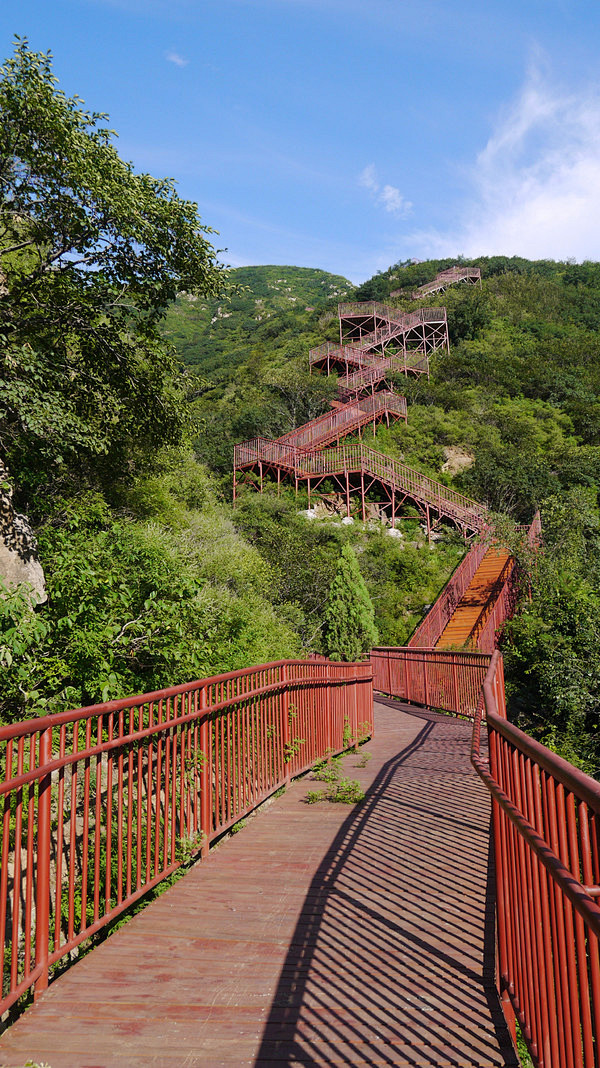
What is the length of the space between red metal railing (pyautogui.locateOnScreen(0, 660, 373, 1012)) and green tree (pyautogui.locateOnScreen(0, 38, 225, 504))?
15.0 ft

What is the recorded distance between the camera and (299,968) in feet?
11.1

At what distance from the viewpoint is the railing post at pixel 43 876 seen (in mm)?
3113

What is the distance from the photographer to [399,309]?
186 ft

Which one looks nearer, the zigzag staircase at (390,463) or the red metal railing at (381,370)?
the zigzag staircase at (390,463)

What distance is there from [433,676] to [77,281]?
11.6m

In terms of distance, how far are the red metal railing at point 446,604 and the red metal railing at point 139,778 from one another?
431 inches

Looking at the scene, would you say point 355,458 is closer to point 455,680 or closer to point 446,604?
point 446,604

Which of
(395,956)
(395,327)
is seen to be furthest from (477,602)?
(395,327)

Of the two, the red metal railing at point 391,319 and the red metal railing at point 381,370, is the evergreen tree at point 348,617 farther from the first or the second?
the red metal railing at point 391,319

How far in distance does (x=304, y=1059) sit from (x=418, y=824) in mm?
3742

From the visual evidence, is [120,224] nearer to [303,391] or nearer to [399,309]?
[303,391]

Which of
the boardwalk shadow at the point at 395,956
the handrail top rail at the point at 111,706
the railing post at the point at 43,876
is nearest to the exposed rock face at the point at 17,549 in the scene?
the handrail top rail at the point at 111,706

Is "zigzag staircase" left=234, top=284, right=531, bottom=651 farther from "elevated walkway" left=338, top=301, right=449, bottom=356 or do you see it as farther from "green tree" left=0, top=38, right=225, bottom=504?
"green tree" left=0, top=38, right=225, bottom=504

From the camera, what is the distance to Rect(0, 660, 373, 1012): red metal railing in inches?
122
